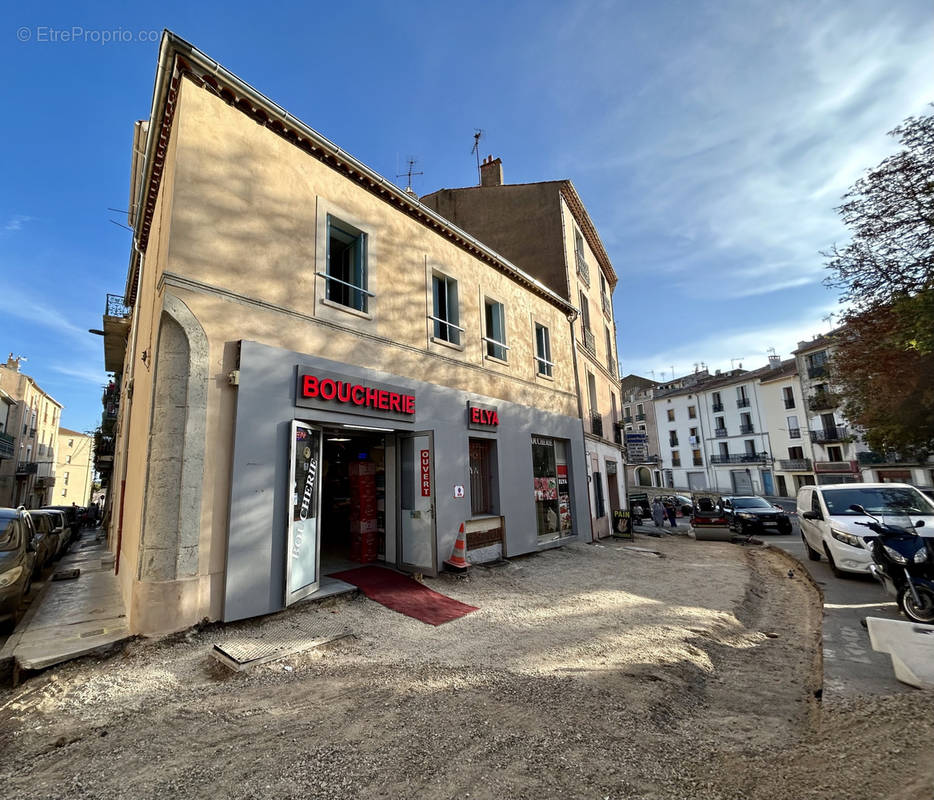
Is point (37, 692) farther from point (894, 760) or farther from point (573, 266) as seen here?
point (573, 266)

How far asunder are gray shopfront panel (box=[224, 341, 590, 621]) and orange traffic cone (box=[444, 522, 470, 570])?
6.6 inches

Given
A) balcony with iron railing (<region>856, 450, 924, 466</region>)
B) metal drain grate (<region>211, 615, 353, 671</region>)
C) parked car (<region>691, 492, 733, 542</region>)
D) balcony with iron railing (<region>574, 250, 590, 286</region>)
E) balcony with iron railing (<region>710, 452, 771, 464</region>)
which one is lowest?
parked car (<region>691, 492, 733, 542</region>)

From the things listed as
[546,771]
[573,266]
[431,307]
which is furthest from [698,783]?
[573,266]

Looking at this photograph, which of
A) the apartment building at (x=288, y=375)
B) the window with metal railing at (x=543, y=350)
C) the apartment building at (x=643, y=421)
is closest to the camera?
the apartment building at (x=288, y=375)

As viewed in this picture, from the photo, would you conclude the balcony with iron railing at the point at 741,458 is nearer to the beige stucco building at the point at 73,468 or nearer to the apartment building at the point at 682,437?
the apartment building at the point at 682,437

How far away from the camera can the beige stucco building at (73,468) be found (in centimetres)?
4306

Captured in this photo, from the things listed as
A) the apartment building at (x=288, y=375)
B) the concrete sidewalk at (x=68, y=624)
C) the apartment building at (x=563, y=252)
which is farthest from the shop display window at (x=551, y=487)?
the concrete sidewalk at (x=68, y=624)

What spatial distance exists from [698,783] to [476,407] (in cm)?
755

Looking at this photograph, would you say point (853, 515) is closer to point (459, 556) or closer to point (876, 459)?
point (459, 556)

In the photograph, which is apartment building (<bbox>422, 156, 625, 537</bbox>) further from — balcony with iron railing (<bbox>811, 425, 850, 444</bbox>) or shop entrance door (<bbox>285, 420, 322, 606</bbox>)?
balcony with iron railing (<bbox>811, 425, 850, 444</bbox>)

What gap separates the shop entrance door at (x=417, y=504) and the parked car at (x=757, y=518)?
1519 cm

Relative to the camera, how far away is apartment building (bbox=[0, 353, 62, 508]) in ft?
90.4

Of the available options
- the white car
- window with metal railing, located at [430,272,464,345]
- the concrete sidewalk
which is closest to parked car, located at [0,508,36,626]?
the concrete sidewalk

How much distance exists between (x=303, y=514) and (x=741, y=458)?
157ft
